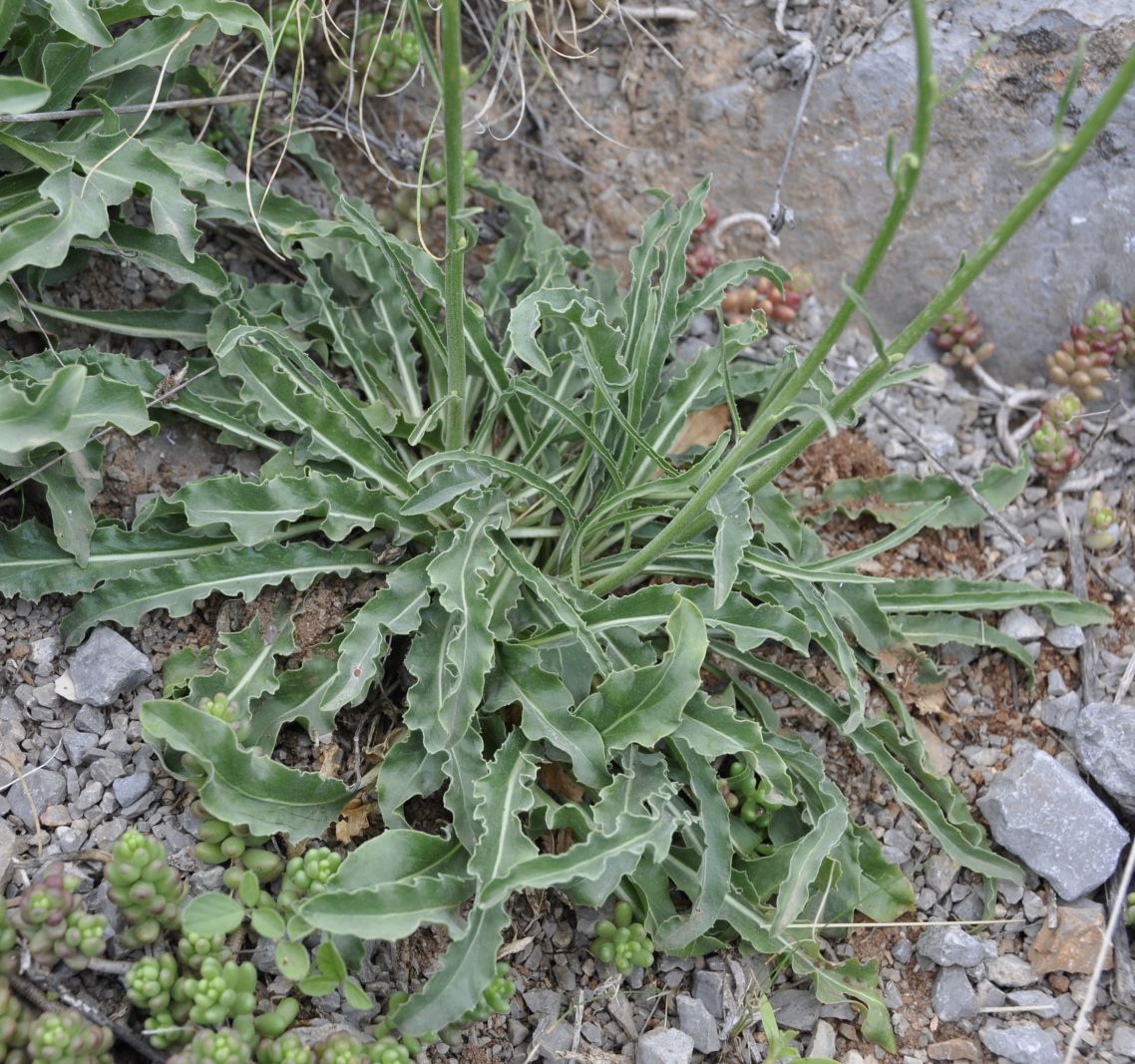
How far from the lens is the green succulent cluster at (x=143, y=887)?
1.95 m

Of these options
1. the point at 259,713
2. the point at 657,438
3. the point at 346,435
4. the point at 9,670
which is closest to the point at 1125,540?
the point at 657,438

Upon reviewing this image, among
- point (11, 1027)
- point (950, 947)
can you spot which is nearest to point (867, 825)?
point (950, 947)

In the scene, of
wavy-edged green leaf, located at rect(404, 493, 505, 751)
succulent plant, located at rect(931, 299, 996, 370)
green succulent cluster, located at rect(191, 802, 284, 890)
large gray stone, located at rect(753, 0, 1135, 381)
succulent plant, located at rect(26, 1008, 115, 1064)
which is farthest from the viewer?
succulent plant, located at rect(931, 299, 996, 370)

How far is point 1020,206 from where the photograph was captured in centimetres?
160

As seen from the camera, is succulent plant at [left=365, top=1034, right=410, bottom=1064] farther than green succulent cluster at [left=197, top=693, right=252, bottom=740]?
No

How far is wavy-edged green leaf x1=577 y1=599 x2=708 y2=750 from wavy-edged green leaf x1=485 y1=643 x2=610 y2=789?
0.05 m

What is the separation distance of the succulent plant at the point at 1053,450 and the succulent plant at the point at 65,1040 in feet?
9.22

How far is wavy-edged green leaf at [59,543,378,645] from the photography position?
93.7 inches

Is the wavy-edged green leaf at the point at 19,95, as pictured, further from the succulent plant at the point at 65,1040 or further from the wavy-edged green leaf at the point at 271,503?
the succulent plant at the point at 65,1040

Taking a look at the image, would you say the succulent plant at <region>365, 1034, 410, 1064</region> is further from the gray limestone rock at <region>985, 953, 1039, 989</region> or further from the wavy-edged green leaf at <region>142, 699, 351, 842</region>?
the gray limestone rock at <region>985, 953, 1039, 989</region>

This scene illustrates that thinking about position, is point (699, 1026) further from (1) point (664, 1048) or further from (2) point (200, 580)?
(2) point (200, 580)

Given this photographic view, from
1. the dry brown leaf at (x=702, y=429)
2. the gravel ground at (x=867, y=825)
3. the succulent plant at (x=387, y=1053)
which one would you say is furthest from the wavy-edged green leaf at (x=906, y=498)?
the succulent plant at (x=387, y=1053)

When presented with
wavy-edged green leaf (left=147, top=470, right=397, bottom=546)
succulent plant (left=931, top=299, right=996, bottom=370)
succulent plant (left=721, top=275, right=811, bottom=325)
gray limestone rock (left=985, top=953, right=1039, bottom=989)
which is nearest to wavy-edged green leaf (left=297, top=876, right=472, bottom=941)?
wavy-edged green leaf (left=147, top=470, right=397, bottom=546)

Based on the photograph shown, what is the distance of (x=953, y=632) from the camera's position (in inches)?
115
